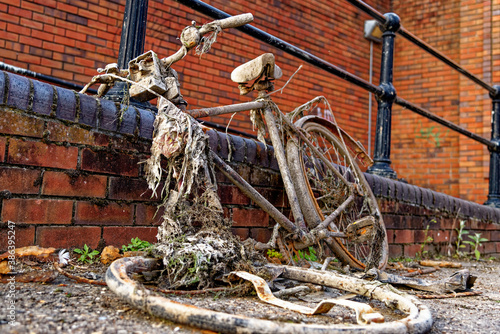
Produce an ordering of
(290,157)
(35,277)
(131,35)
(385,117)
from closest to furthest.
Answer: (35,277), (131,35), (290,157), (385,117)

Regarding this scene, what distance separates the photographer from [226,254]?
132 centimetres

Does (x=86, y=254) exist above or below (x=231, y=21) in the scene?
below

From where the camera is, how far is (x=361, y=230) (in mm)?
2166

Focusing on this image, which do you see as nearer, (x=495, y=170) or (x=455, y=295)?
(x=455, y=295)

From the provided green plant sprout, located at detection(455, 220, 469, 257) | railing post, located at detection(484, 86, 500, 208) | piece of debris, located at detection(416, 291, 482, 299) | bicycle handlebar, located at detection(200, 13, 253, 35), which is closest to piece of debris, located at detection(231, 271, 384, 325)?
piece of debris, located at detection(416, 291, 482, 299)

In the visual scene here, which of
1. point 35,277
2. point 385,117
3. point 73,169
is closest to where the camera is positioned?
point 35,277

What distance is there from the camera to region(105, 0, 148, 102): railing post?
6.17 ft

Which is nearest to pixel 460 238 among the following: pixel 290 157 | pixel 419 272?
pixel 419 272

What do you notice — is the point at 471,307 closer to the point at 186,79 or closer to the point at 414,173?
the point at 186,79

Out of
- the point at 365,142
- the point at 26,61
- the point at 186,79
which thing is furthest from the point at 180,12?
the point at 365,142

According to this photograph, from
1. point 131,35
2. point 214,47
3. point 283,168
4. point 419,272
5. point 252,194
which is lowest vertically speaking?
point 419,272

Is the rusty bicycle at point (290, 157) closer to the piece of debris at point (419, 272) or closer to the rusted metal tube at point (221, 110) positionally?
the rusted metal tube at point (221, 110)

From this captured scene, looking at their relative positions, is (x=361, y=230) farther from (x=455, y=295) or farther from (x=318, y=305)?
(x=318, y=305)

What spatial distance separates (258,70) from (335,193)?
83 cm
